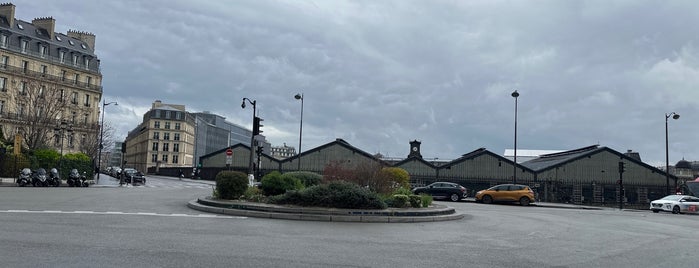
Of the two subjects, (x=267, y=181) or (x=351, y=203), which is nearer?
(x=351, y=203)

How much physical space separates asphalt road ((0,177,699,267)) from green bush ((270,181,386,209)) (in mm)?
1752

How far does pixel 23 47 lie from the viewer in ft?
239

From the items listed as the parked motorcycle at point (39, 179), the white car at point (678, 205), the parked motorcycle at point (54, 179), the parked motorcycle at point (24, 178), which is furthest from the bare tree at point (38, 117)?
the white car at point (678, 205)

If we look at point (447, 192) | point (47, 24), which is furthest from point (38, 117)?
point (447, 192)

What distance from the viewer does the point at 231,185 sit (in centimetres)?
1902

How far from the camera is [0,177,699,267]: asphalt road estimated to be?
26.5 feet

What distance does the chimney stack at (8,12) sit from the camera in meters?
72.6

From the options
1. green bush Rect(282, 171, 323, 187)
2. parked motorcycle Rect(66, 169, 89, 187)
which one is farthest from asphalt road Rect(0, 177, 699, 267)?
parked motorcycle Rect(66, 169, 89, 187)

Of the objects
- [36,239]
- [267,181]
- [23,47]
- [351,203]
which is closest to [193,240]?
[36,239]

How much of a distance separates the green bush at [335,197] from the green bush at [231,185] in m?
2.17

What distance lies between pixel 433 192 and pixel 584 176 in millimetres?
25464

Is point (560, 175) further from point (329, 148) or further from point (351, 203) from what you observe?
point (351, 203)

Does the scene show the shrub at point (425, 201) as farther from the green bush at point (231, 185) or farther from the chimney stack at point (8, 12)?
the chimney stack at point (8, 12)

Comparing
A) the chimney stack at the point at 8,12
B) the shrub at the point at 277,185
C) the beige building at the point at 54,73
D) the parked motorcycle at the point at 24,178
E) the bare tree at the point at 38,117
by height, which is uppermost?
the chimney stack at the point at 8,12
